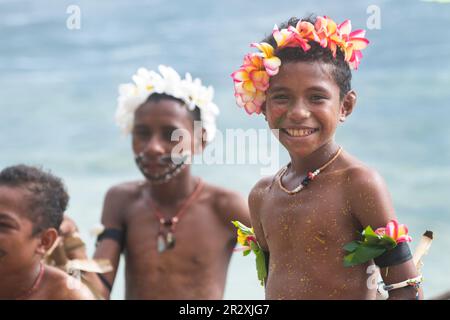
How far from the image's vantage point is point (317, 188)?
4.19m

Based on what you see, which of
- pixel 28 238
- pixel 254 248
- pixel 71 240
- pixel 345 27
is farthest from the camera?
pixel 71 240

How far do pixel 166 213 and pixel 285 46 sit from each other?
84.2 inches

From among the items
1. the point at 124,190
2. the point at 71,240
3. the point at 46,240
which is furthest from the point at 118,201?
the point at 46,240

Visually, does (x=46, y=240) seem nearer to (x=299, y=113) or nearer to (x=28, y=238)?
(x=28, y=238)

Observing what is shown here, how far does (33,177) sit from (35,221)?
0.20m

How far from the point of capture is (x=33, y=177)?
4.91 meters

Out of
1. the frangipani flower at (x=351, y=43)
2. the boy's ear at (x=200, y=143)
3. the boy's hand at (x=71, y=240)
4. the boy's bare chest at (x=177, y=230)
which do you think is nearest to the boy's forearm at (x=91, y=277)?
the boy's hand at (x=71, y=240)

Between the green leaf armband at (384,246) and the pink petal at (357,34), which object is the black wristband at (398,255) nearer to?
the green leaf armband at (384,246)

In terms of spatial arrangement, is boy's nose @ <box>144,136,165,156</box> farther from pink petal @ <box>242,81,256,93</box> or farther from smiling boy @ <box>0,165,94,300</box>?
pink petal @ <box>242,81,256,93</box>

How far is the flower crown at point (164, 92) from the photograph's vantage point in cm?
646

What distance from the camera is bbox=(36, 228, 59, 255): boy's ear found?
487 cm
